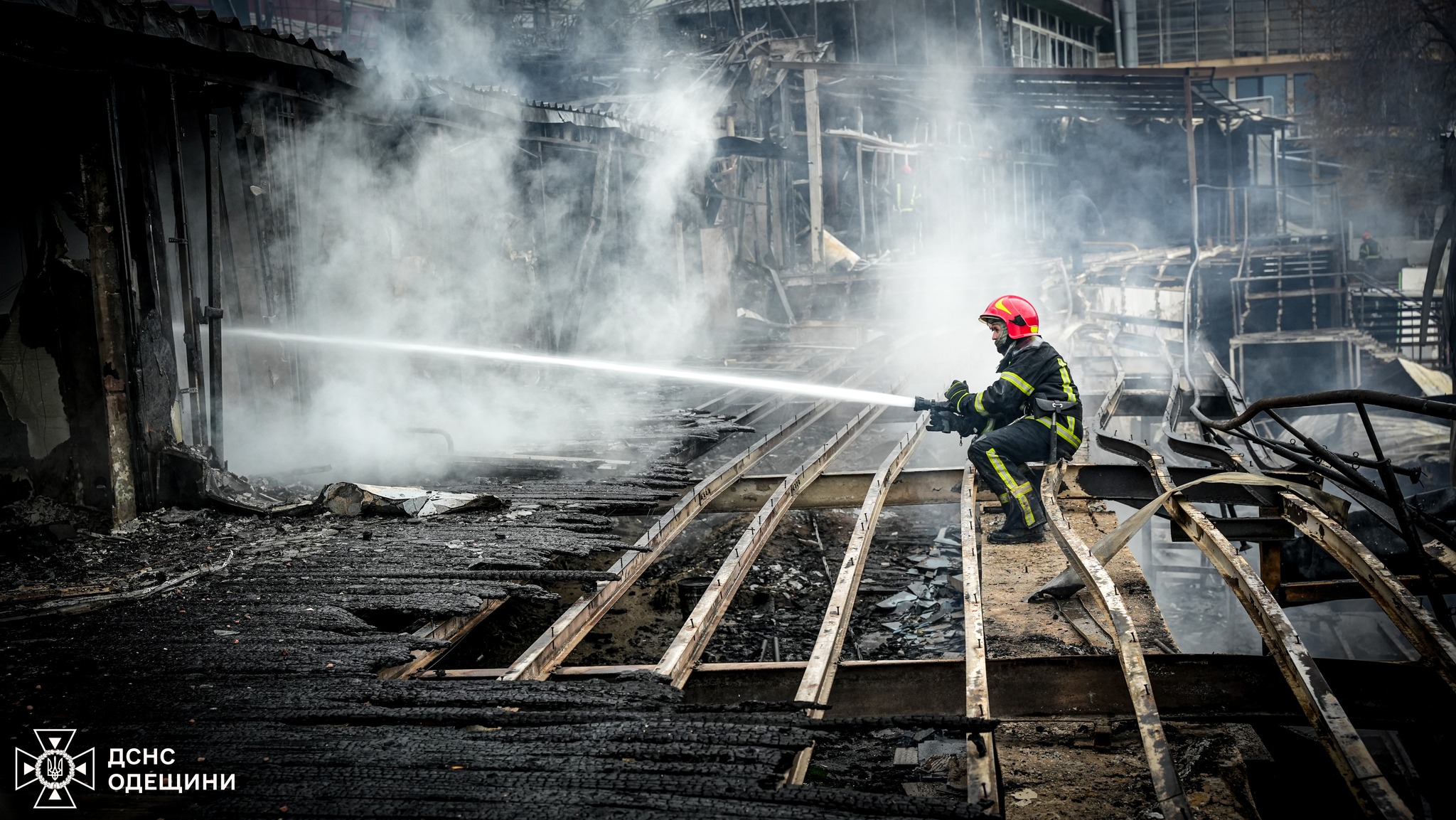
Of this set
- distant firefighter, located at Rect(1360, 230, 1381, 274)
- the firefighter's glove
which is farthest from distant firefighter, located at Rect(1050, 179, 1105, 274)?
the firefighter's glove

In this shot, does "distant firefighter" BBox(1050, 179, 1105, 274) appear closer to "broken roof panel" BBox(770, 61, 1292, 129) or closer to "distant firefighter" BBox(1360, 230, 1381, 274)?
"broken roof panel" BBox(770, 61, 1292, 129)

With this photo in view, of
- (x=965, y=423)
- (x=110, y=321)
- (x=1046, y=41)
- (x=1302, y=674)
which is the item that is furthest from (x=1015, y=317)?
(x=1046, y=41)

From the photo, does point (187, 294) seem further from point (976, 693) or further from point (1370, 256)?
point (1370, 256)

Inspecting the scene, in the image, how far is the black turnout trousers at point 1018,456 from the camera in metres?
6.05

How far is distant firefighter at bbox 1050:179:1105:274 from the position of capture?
21219mm

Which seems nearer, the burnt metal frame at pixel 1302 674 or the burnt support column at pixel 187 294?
the burnt metal frame at pixel 1302 674

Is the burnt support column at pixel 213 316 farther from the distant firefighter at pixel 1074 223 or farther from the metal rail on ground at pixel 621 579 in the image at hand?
the distant firefighter at pixel 1074 223

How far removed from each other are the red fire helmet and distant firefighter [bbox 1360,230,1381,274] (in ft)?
66.9

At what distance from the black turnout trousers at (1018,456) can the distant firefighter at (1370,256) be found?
20.6 m

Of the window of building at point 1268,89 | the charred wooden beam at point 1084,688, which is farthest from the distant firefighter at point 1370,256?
the charred wooden beam at point 1084,688

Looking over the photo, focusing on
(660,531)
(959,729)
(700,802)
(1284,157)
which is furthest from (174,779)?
(1284,157)

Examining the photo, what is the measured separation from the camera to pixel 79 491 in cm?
587

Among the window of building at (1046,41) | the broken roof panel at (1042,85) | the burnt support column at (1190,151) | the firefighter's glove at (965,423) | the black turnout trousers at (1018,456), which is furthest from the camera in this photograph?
the window of building at (1046,41)

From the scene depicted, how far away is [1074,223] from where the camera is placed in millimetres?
23203
